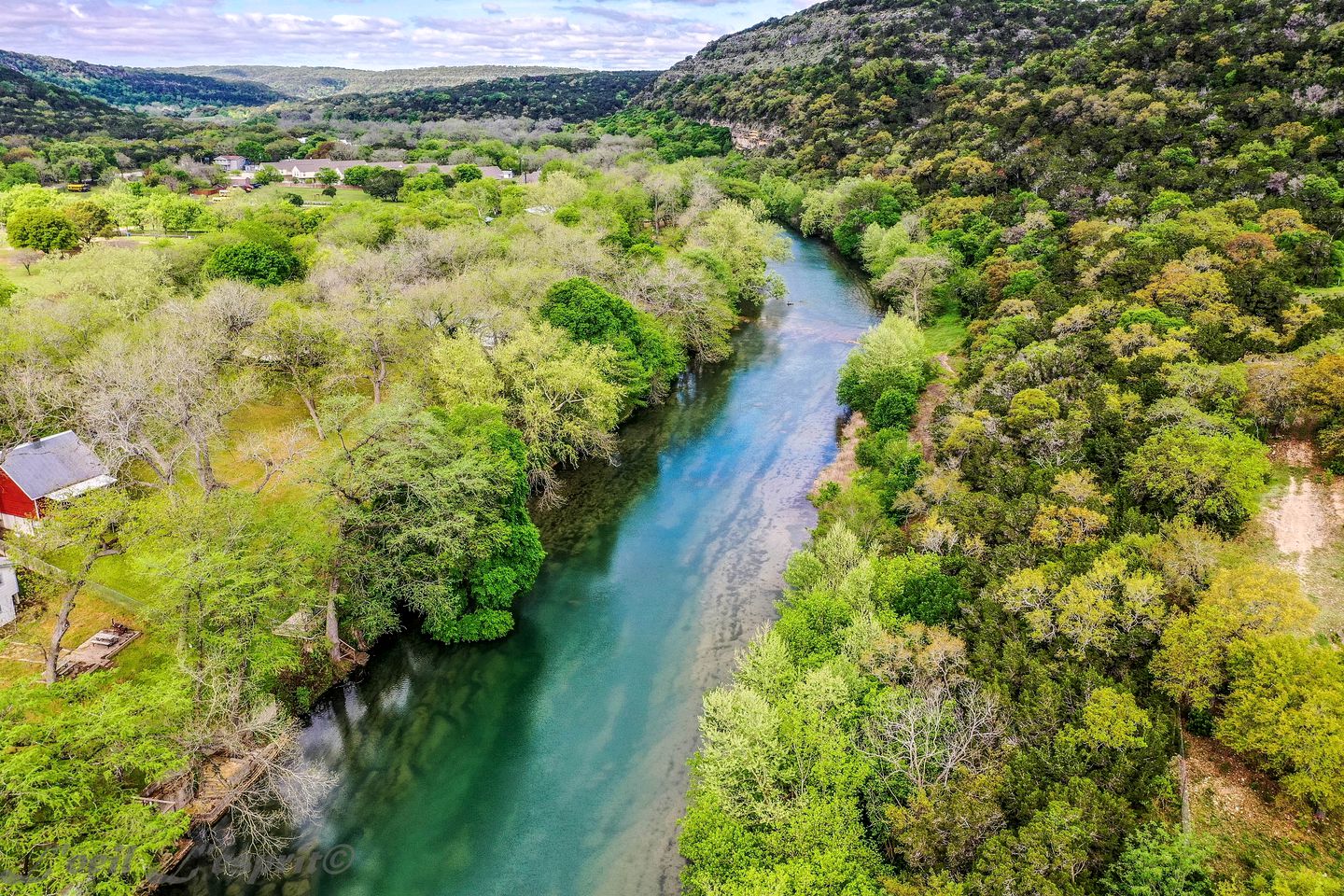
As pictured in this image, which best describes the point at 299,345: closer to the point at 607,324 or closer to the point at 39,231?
the point at 607,324

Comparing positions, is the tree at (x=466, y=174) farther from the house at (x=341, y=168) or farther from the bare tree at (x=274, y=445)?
the bare tree at (x=274, y=445)

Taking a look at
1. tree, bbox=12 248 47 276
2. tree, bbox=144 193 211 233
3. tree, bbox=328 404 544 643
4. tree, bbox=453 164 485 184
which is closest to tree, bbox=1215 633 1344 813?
tree, bbox=328 404 544 643

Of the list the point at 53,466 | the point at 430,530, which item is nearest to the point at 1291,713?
the point at 430,530

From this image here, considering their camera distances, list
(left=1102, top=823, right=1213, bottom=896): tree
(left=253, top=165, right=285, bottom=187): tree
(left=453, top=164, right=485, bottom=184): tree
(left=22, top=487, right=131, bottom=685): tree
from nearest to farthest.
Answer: (left=1102, top=823, right=1213, bottom=896): tree → (left=22, top=487, right=131, bottom=685): tree → (left=453, top=164, right=485, bottom=184): tree → (left=253, top=165, right=285, bottom=187): tree

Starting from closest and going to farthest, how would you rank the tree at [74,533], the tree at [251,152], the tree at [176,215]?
the tree at [74,533], the tree at [176,215], the tree at [251,152]

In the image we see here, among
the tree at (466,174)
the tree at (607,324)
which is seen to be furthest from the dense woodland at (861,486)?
the tree at (466,174)

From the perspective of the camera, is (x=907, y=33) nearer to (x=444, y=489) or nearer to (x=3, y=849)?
(x=444, y=489)

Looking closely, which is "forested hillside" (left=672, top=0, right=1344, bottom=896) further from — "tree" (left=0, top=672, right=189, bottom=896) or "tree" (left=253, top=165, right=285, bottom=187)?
"tree" (left=253, top=165, right=285, bottom=187)

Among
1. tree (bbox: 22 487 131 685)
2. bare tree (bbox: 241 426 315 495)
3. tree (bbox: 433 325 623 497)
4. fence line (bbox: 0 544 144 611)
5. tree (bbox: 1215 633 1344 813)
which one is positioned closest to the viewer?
tree (bbox: 1215 633 1344 813)
